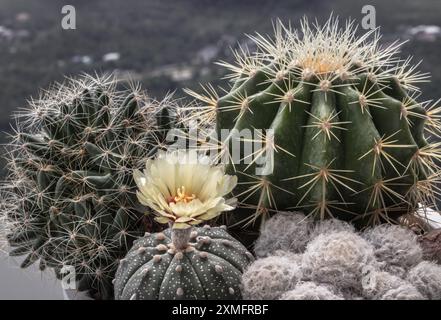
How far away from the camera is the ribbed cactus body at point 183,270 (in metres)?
0.85

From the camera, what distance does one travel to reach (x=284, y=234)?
966 millimetres

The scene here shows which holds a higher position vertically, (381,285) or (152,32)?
(152,32)

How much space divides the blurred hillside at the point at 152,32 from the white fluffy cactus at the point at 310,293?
119 cm

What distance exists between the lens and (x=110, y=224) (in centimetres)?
106

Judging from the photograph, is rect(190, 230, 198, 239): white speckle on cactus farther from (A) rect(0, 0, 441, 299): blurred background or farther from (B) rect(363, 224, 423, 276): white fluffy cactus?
(A) rect(0, 0, 441, 299): blurred background

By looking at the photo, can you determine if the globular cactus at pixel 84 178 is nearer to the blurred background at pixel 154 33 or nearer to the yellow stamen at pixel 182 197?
the yellow stamen at pixel 182 197

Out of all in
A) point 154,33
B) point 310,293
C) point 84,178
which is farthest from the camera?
point 154,33

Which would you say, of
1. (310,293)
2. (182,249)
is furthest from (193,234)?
(310,293)

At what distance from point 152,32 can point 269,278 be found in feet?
4.83

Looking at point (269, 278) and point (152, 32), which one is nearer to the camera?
point (269, 278)

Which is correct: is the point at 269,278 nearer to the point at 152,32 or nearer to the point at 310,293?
the point at 310,293

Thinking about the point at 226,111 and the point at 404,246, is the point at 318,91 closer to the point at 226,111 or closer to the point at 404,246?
the point at 226,111

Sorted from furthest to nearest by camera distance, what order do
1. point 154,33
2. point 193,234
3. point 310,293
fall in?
point 154,33
point 193,234
point 310,293
